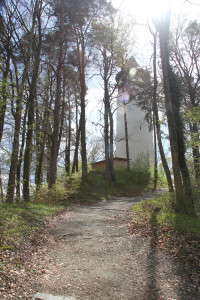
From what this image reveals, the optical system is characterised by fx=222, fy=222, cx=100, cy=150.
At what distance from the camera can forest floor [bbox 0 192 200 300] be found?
3.20 m

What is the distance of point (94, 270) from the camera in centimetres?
400

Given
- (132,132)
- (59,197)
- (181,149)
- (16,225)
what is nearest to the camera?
(16,225)

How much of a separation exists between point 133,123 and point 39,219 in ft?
80.0

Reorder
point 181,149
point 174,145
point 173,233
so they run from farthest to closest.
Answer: point 181,149, point 174,145, point 173,233

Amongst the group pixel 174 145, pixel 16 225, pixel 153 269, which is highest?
pixel 174 145

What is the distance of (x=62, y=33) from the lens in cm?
1312

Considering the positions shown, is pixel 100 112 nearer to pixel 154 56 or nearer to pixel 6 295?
pixel 154 56

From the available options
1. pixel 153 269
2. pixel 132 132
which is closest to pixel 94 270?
pixel 153 269

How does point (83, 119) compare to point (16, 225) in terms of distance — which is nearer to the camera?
point (16, 225)

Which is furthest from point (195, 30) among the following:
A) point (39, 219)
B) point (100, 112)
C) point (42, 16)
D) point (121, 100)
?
point (39, 219)

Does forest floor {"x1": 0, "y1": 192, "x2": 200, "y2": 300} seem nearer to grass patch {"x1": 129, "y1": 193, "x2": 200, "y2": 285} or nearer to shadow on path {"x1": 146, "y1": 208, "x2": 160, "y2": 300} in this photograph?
shadow on path {"x1": 146, "y1": 208, "x2": 160, "y2": 300}

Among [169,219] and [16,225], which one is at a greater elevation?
[16,225]

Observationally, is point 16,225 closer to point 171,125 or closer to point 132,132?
point 171,125

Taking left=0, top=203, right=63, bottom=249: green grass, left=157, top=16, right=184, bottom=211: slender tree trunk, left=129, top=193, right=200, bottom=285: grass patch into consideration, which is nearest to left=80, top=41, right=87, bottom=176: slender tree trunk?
left=157, top=16, right=184, bottom=211: slender tree trunk
